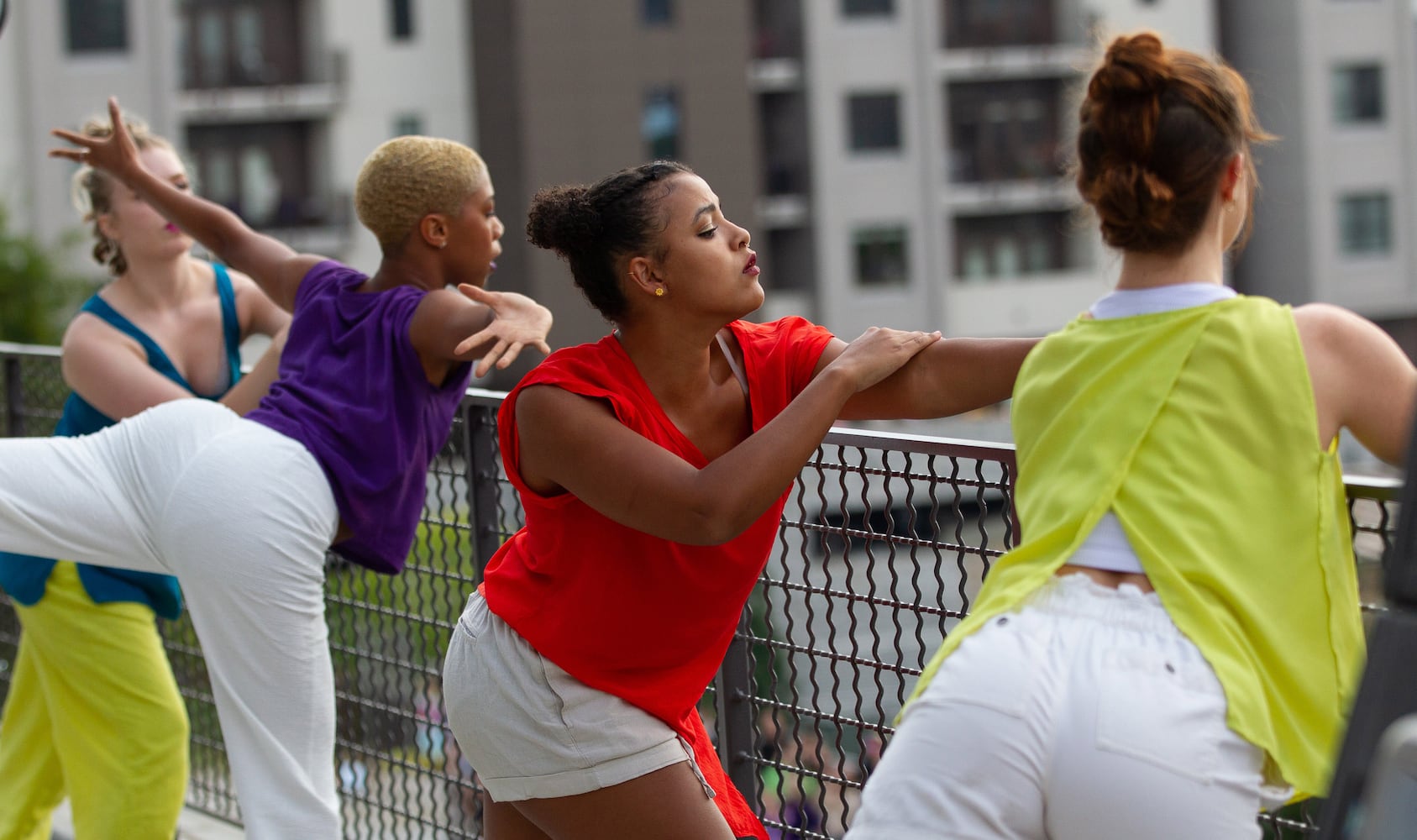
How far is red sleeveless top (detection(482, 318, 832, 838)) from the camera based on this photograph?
2543 millimetres

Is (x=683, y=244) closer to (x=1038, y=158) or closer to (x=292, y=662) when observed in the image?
(x=292, y=662)

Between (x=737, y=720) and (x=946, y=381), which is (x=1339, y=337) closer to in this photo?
(x=946, y=381)

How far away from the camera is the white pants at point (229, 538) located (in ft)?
10.8

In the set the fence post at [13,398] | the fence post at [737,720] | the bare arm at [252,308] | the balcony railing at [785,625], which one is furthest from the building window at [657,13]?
the fence post at [737,720]

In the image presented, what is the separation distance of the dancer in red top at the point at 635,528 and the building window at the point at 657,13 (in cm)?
3051

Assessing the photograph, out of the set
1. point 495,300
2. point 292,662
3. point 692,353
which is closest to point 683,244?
point 692,353

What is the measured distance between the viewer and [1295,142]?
121 feet

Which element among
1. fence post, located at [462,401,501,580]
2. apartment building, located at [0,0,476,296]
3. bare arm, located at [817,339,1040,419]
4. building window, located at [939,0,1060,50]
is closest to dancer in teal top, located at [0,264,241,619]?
fence post, located at [462,401,501,580]

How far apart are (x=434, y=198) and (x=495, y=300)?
385mm

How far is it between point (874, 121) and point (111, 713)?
3132 cm

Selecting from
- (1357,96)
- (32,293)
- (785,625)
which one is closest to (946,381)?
(785,625)

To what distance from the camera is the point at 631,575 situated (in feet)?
8.38

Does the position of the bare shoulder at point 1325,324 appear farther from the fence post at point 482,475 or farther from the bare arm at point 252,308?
the bare arm at point 252,308

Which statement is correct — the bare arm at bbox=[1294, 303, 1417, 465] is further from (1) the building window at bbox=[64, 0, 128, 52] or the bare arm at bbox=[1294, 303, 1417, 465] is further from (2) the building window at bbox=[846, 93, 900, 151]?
(2) the building window at bbox=[846, 93, 900, 151]
